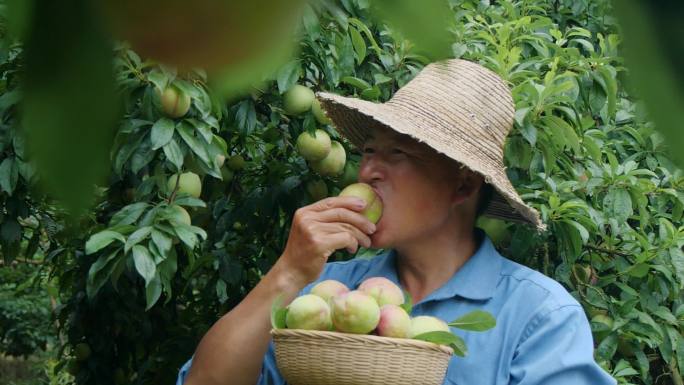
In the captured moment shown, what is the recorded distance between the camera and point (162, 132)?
7.26 ft

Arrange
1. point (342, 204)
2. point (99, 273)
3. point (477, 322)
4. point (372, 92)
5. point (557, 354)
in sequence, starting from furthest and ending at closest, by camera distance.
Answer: point (372, 92) < point (99, 273) < point (342, 204) < point (557, 354) < point (477, 322)

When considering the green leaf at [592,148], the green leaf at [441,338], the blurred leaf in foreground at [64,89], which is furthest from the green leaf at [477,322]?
the blurred leaf in foreground at [64,89]

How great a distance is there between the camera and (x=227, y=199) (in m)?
3.27

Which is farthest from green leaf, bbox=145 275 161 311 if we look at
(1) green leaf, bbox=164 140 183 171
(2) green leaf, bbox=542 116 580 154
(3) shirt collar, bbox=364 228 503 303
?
(2) green leaf, bbox=542 116 580 154

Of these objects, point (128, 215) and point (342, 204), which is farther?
point (128, 215)

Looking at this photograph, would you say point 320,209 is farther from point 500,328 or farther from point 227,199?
point 227,199

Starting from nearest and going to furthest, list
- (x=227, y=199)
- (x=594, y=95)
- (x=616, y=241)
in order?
(x=594, y=95) < (x=616, y=241) < (x=227, y=199)

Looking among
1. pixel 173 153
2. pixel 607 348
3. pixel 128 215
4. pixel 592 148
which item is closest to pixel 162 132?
pixel 173 153

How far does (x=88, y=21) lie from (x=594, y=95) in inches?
103

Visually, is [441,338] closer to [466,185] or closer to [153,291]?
[466,185]

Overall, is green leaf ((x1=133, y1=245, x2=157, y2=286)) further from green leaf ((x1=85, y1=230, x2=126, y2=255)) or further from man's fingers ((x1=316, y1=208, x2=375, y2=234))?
man's fingers ((x1=316, y1=208, x2=375, y2=234))

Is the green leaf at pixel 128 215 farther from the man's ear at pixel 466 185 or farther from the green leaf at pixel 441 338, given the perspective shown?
the green leaf at pixel 441 338

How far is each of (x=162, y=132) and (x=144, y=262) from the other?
12.2 inches

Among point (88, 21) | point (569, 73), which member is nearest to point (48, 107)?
point (88, 21)
